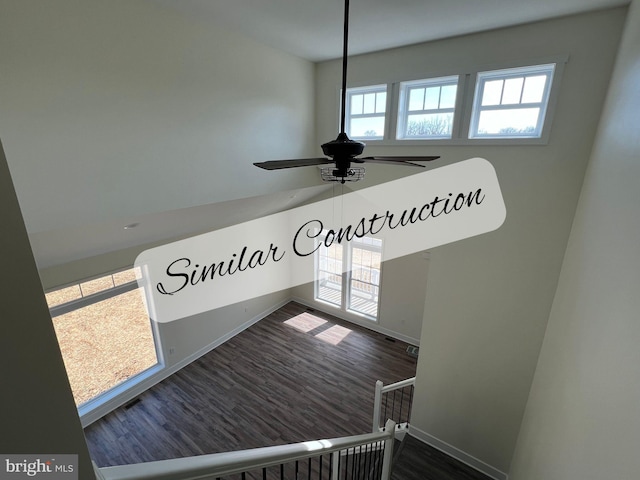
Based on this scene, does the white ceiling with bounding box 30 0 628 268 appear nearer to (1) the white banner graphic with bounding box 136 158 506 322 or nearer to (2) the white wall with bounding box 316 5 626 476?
(2) the white wall with bounding box 316 5 626 476

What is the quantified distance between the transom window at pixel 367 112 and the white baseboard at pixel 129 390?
501 centimetres

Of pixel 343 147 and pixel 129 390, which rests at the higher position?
pixel 343 147

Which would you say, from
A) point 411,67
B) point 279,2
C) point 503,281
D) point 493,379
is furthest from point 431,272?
point 279,2

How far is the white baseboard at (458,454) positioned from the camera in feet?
12.6

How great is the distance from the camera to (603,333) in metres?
1.42

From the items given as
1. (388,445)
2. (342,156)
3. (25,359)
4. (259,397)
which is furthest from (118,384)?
(25,359)

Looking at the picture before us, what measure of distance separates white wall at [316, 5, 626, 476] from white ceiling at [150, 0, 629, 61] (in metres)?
0.24

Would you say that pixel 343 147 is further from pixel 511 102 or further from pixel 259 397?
pixel 259 397

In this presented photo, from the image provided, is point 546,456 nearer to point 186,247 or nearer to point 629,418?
point 629,418

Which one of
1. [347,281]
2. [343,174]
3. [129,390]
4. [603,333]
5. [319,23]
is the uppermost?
[319,23]

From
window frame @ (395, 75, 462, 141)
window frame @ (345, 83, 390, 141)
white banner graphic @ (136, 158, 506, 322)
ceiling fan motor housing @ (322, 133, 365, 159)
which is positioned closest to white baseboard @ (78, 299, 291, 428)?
white banner graphic @ (136, 158, 506, 322)

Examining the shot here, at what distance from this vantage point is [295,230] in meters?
7.76

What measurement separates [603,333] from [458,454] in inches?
143

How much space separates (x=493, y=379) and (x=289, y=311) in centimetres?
504
